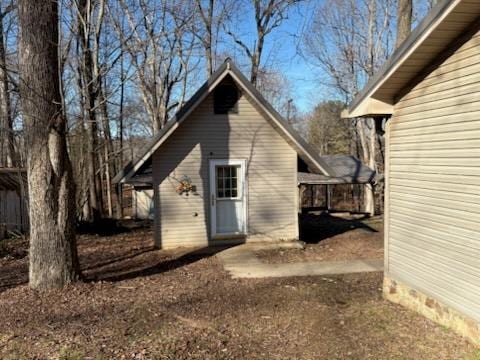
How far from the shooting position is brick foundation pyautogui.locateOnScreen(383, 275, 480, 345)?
430 centimetres

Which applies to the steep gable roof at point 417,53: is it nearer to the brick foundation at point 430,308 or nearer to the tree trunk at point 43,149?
the brick foundation at point 430,308

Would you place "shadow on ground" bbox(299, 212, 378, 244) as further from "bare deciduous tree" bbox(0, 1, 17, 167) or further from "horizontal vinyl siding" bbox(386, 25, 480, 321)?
"bare deciduous tree" bbox(0, 1, 17, 167)

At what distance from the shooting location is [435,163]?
4801 mm

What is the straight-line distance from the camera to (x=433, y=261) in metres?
4.86

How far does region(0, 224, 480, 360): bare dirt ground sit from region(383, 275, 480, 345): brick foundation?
116 mm

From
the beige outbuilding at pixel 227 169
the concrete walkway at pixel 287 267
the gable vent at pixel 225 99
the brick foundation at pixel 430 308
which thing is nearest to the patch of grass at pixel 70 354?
the concrete walkway at pixel 287 267

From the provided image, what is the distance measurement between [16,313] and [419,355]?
5154mm

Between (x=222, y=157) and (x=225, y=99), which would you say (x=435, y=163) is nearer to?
(x=222, y=157)

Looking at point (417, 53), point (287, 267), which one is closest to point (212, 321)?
point (287, 267)

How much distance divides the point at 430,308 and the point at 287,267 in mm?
3484

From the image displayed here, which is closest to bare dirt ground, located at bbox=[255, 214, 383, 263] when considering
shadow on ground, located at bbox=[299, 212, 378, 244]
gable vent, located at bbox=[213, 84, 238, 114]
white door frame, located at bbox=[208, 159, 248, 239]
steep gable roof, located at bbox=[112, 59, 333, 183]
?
shadow on ground, located at bbox=[299, 212, 378, 244]

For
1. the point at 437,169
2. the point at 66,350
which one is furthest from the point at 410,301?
the point at 66,350

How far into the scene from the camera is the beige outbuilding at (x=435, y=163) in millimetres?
4195

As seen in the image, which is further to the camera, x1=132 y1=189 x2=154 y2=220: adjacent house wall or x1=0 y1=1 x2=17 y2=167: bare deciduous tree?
x1=132 y1=189 x2=154 y2=220: adjacent house wall
